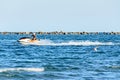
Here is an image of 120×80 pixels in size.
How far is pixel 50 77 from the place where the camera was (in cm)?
4075

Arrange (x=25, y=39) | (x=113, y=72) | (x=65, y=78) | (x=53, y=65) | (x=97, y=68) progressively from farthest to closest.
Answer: (x=25, y=39), (x=53, y=65), (x=97, y=68), (x=113, y=72), (x=65, y=78)

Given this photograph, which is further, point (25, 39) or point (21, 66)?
point (25, 39)

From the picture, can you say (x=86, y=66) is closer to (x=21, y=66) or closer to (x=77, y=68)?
(x=77, y=68)

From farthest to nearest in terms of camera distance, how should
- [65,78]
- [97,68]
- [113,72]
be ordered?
[97,68] < [113,72] < [65,78]

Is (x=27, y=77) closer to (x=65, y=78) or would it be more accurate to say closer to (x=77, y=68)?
(x=65, y=78)

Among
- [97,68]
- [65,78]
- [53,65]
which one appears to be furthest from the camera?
[53,65]

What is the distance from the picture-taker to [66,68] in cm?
4791

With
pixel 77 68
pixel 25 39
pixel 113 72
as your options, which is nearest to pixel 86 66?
pixel 77 68

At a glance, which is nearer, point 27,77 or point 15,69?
point 27,77

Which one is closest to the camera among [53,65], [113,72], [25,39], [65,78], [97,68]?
[65,78]

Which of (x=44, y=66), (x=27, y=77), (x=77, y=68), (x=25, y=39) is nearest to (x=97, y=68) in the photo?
(x=77, y=68)

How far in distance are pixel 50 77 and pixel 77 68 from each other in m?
7.19

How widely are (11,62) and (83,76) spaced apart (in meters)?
14.3

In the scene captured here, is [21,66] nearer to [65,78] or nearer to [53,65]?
[53,65]
